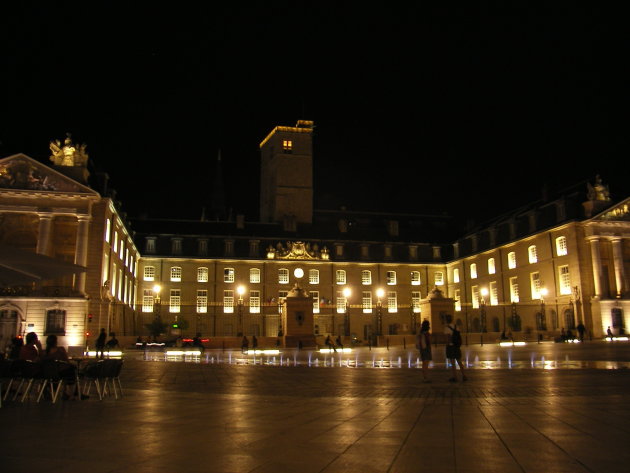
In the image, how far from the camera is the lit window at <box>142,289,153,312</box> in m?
72.1

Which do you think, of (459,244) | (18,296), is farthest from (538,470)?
(459,244)

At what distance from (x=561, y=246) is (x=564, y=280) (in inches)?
132

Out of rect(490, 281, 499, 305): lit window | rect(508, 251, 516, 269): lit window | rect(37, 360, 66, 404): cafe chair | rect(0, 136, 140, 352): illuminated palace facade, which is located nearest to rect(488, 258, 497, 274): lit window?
rect(490, 281, 499, 305): lit window

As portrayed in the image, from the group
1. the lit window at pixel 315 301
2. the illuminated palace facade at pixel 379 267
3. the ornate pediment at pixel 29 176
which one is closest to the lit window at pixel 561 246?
the illuminated palace facade at pixel 379 267

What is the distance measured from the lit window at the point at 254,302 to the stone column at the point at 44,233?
1194 inches

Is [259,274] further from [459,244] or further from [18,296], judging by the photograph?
[18,296]

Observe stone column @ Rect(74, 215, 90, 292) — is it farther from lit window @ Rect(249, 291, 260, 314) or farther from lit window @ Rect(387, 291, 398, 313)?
lit window @ Rect(387, 291, 398, 313)

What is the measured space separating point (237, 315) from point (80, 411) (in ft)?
210

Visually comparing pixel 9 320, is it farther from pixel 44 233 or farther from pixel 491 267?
pixel 491 267

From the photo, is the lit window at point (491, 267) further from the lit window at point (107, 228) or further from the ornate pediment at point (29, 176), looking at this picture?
the ornate pediment at point (29, 176)

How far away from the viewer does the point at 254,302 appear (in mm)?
75000

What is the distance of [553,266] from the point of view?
194 ft

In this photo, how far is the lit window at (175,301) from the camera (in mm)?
72812

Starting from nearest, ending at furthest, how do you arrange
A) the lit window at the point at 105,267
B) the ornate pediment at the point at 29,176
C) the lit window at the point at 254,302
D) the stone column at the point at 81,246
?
the stone column at the point at 81,246 → the ornate pediment at the point at 29,176 → the lit window at the point at 105,267 → the lit window at the point at 254,302
